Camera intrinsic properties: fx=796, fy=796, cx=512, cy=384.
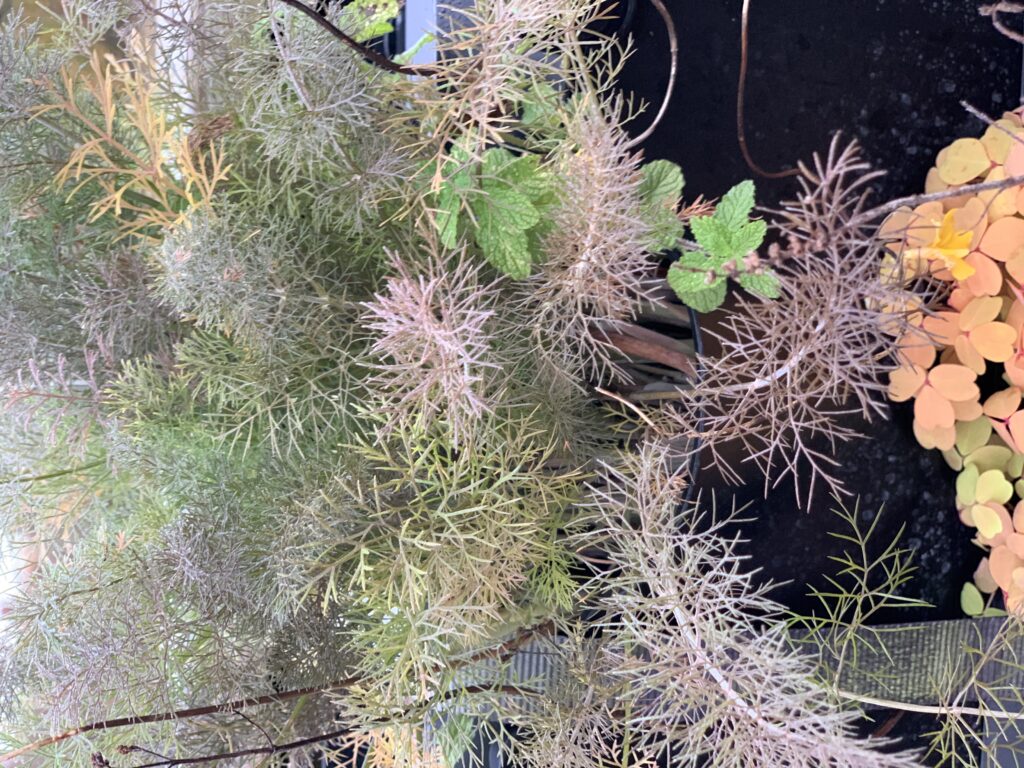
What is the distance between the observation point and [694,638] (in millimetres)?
411

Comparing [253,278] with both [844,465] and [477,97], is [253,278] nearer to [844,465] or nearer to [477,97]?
[477,97]

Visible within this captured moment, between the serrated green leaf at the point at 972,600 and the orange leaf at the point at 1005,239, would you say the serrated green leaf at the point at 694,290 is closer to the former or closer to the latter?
the orange leaf at the point at 1005,239

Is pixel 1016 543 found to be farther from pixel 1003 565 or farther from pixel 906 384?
pixel 906 384

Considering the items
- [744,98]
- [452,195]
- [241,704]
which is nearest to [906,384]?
[744,98]

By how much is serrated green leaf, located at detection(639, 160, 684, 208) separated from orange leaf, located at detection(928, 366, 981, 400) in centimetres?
23

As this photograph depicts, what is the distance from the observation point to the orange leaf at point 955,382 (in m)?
0.55

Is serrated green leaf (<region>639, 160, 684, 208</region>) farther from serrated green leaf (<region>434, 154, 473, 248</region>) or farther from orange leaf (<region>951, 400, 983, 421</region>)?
orange leaf (<region>951, 400, 983, 421</region>)

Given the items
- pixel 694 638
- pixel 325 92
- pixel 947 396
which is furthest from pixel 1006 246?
pixel 325 92

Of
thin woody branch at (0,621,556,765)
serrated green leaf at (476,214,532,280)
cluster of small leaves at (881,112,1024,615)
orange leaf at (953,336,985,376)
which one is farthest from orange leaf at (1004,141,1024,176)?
thin woody branch at (0,621,556,765)

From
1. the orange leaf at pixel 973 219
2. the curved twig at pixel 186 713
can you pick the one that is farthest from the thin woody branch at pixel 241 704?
the orange leaf at pixel 973 219

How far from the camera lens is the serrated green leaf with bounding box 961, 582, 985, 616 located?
2.02 feet

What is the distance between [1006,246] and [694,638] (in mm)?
345

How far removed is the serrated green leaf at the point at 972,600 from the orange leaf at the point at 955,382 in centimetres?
16

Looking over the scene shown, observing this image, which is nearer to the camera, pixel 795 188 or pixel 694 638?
pixel 694 638
